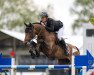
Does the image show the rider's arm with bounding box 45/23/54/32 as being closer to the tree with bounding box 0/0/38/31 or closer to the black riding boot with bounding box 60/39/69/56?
the black riding boot with bounding box 60/39/69/56

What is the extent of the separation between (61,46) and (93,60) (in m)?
2.70

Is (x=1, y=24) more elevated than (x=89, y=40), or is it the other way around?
(x=1, y=24)

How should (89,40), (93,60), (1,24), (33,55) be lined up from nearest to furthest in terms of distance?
(93,60) → (33,55) → (89,40) → (1,24)

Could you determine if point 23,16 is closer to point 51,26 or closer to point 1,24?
point 1,24

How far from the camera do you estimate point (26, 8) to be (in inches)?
2133

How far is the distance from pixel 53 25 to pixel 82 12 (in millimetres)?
42078

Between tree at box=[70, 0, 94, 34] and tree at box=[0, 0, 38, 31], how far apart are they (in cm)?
419

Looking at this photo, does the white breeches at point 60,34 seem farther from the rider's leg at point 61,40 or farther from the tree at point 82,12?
the tree at point 82,12

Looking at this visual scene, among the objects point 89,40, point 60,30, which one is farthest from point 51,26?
point 89,40

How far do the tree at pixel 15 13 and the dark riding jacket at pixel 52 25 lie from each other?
38.7 meters

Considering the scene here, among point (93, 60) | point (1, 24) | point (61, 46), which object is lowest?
point (93, 60)

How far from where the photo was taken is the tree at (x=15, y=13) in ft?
173

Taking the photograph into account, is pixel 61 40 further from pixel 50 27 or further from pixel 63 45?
pixel 50 27

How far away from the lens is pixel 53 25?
1339cm
